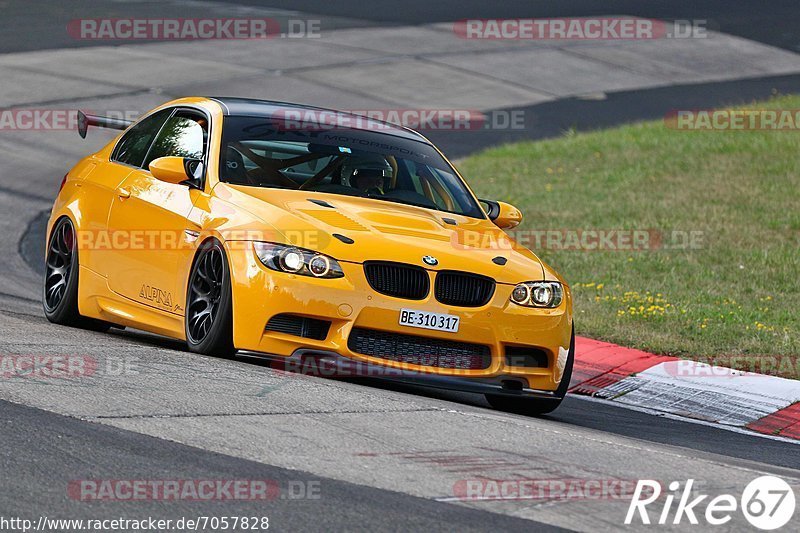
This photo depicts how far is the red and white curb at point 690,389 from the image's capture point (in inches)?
376

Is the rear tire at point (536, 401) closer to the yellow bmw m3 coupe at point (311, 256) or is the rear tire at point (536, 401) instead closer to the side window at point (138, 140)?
the yellow bmw m3 coupe at point (311, 256)

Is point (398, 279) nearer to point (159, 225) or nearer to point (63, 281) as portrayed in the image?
point (159, 225)

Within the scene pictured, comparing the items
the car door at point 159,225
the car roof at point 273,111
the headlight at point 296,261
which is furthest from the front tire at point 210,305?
the car roof at point 273,111

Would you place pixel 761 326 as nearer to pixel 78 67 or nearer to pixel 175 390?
pixel 175 390

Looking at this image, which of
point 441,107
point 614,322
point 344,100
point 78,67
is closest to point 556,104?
point 441,107

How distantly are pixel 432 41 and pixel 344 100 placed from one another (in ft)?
21.0

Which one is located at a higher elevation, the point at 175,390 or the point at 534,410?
the point at 175,390

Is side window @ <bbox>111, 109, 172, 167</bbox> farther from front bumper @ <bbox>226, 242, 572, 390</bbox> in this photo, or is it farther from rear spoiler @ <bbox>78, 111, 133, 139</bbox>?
front bumper @ <bbox>226, 242, 572, 390</bbox>

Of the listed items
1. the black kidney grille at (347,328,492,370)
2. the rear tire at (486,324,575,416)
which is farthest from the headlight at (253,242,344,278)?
the rear tire at (486,324,575,416)

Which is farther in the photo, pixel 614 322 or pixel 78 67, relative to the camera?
pixel 78 67

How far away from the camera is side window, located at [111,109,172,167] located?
31.6 feet

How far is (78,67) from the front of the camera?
23969 millimetres

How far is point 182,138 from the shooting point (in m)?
9.29

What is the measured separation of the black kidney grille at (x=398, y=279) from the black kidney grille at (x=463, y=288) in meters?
0.08
